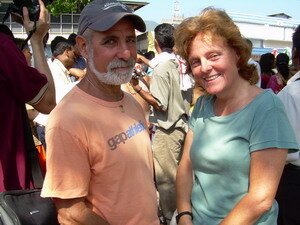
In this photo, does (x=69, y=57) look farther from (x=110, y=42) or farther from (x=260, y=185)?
(x=260, y=185)

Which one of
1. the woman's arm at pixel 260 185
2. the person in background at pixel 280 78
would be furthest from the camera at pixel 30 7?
the person in background at pixel 280 78

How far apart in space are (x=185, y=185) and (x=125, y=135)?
0.54 m

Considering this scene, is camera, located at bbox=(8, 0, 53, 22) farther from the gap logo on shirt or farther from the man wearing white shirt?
the man wearing white shirt

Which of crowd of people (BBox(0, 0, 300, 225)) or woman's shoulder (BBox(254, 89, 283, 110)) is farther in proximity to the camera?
woman's shoulder (BBox(254, 89, 283, 110))

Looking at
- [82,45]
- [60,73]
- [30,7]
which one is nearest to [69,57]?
[60,73]

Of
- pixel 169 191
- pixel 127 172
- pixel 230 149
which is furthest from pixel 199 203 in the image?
pixel 169 191

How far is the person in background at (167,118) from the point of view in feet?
14.1

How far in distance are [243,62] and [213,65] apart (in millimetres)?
192

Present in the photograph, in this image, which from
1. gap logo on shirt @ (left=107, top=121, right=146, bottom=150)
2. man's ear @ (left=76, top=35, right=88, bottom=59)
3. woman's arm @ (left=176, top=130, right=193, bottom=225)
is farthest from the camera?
woman's arm @ (left=176, top=130, right=193, bottom=225)

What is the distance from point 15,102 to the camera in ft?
6.36

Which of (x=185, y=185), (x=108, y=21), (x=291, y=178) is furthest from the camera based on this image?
(x=291, y=178)

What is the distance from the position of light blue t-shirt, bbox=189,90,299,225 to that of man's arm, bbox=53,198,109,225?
571 mm

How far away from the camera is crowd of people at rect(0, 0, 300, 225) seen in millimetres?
1640

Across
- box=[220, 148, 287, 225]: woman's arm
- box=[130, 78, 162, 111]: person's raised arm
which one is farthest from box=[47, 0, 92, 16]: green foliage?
box=[220, 148, 287, 225]: woman's arm
